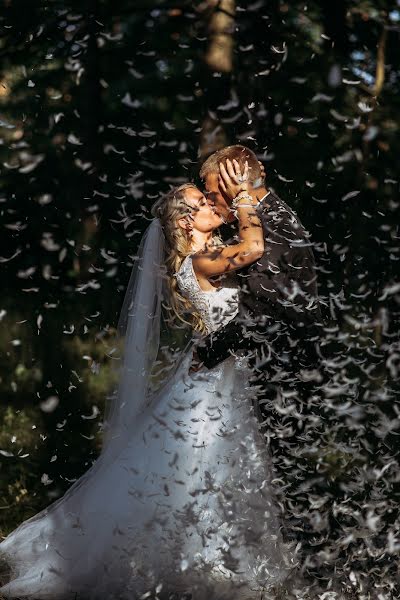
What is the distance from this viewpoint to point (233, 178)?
13.1 ft

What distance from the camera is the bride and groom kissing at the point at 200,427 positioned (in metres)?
3.90

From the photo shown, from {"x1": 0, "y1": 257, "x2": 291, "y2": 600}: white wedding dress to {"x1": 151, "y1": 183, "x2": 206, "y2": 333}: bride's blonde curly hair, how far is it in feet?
0.29

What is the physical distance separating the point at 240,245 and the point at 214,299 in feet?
1.12

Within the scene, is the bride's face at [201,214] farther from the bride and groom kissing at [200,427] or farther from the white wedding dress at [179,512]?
the white wedding dress at [179,512]

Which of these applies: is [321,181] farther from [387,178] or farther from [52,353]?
[52,353]

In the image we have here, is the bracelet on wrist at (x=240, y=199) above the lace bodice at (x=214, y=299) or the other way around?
above

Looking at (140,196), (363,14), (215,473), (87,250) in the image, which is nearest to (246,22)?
(363,14)

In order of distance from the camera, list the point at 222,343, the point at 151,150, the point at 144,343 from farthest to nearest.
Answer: the point at 151,150, the point at 144,343, the point at 222,343

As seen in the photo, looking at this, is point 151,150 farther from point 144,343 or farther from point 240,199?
point 240,199

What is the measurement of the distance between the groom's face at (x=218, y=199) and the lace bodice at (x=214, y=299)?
252 mm

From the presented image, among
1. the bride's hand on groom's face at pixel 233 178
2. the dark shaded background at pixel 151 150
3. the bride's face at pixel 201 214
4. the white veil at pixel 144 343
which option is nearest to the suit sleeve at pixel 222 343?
the white veil at pixel 144 343

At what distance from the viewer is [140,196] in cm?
632

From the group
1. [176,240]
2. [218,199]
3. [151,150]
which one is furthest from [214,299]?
[151,150]

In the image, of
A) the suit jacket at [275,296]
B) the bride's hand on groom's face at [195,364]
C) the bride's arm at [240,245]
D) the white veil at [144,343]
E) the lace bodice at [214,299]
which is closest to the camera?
the bride's arm at [240,245]
